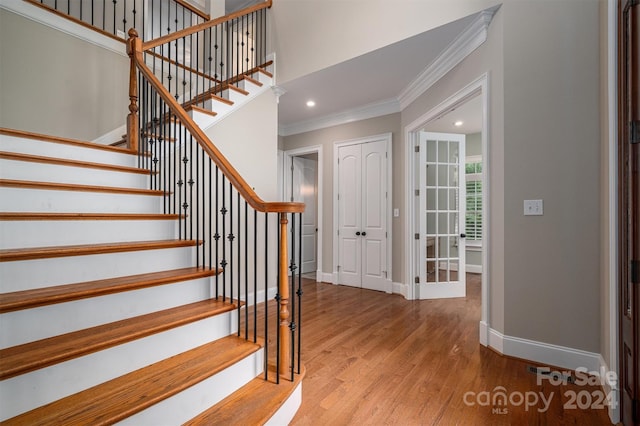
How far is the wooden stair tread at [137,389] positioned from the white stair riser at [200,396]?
0.03 metres

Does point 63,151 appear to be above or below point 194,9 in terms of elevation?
below

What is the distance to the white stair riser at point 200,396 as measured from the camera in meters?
1.29

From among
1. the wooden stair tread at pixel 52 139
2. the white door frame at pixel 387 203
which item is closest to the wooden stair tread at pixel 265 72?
the white door frame at pixel 387 203

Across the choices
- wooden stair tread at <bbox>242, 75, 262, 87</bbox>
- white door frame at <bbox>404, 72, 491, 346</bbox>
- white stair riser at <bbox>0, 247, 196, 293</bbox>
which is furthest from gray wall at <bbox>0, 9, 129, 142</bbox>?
white door frame at <bbox>404, 72, 491, 346</bbox>

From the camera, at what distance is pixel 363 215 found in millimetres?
4773

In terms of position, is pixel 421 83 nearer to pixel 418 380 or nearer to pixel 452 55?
pixel 452 55

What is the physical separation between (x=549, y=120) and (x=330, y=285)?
366 centimetres

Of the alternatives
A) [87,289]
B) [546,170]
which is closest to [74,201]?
[87,289]

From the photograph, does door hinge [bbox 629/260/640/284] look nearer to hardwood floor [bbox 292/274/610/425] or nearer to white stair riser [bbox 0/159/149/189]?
hardwood floor [bbox 292/274/610/425]

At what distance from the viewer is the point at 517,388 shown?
1.99m

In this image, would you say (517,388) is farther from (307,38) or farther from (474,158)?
(474,158)

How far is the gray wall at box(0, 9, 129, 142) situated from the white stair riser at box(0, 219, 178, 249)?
2.14 meters

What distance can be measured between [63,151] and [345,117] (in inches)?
148

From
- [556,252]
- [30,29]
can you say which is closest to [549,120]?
[556,252]
